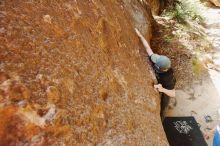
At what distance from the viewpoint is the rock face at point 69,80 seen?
236 cm

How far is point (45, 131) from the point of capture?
2.42m

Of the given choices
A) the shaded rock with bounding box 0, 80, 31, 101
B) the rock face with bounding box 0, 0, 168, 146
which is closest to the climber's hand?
the rock face with bounding box 0, 0, 168, 146

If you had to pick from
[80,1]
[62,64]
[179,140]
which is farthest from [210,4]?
[62,64]

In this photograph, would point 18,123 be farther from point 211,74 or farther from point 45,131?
point 211,74

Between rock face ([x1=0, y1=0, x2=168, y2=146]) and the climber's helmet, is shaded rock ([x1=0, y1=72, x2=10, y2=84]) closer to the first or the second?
rock face ([x1=0, y1=0, x2=168, y2=146])

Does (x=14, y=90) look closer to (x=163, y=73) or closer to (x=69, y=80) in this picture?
(x=69, y=80)

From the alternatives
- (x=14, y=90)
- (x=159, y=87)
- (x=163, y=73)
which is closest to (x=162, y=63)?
(x=163, y=73)

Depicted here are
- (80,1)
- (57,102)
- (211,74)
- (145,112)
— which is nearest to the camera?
(57,102)

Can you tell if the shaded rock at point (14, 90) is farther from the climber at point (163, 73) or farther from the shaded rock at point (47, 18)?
the climber at point (163, 73)

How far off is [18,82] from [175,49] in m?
5.55

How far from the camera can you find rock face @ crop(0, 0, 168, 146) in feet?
7.75

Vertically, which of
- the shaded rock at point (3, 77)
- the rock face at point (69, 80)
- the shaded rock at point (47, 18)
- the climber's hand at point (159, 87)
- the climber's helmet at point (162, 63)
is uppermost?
the shaded rock at point (47, 18)

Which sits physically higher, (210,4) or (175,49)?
(175,49)

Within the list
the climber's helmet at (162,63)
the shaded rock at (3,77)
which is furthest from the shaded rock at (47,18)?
the climber's helmet at (162,63)
